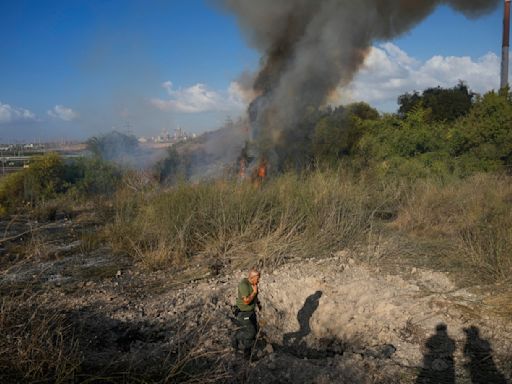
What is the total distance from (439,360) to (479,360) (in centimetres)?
36

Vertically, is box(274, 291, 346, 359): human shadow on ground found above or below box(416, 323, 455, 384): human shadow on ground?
below

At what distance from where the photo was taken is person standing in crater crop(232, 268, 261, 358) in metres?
3.74

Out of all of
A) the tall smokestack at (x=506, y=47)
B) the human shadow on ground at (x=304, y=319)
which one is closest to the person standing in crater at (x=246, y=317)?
the human shadow on ground at (x=304, y=319)

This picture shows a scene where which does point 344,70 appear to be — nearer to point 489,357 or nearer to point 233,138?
point 233,138

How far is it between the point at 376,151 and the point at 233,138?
233 inches

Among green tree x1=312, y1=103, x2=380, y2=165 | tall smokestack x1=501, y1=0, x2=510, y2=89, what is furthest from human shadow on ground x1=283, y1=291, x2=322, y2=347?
tall smokestack x1=501, y1=0, x2=510, y2=89

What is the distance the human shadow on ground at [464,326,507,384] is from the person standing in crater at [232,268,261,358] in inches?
73.4

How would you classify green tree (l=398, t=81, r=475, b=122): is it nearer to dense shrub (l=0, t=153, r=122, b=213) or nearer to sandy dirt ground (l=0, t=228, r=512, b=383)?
dense shrub (l=0, t=153, r=122, b=213)

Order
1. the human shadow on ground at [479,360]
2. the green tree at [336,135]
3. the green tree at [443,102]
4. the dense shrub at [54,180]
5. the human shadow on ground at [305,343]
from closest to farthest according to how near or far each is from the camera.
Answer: the human shadow on ground at [479,360] < the human shadow on ground at [305,343] < the dense shrub at [54,180] < the green tree at [336,135] < the green tree at [443,102]

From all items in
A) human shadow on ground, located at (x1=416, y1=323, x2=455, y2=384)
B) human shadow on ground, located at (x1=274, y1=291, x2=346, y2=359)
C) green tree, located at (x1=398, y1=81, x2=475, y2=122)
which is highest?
green tree, located at (x1=398, y1=81, x2=475, y2=122)

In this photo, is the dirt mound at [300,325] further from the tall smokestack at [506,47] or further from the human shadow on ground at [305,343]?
the tall smokestack at [506,47]

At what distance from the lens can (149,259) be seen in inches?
236

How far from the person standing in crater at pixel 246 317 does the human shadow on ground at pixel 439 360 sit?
1430mm

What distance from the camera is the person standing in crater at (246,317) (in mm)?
3744
